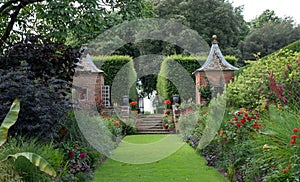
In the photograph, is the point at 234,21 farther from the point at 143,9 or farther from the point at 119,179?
the point at 119,179

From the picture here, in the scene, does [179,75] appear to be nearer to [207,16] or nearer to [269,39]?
[207,16]

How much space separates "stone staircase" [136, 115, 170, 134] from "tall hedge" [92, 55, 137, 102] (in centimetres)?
202

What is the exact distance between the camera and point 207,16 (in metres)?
31.9

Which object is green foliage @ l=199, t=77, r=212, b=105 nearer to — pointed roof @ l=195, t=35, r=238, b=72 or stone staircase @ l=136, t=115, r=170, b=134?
pointed roof @ l=195, t=35, r=238, b=72

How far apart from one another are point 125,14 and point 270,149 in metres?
5.00

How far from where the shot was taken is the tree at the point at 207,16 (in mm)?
31672

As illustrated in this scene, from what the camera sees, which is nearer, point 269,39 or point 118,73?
point 118,73

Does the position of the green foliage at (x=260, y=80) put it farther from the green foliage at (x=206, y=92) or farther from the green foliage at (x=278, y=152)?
the green foliage at (x=206, y=92)

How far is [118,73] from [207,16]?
44.6ft

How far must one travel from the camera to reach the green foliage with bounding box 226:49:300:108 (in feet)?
29.9

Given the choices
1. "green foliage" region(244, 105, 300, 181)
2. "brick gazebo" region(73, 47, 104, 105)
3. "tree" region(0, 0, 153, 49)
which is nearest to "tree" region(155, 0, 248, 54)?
"brick gazebo" region(73, 47, 104, 105)

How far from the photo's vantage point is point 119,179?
694cm

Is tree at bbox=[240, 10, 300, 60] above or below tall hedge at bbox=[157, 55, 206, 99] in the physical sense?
above

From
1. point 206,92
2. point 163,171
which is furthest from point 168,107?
point 163,171
